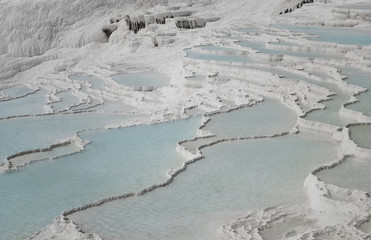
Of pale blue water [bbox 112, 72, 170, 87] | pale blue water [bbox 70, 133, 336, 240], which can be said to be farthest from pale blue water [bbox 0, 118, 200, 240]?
pale blue water [bbox 112, 72, 170, 87]

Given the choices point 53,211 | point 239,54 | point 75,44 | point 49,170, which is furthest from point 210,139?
point 75,44

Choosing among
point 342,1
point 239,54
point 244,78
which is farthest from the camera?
point 342,1

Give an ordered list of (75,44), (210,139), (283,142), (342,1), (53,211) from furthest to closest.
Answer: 1. (75,44)
2. (342,1)
3. (210,139)
4. (283,142)
5. (53,211)

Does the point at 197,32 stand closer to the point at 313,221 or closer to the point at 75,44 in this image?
the point at 75,44

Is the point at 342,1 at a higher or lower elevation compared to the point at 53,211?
higher

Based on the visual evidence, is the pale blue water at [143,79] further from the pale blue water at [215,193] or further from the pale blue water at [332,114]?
the pale blue water at [215,193]

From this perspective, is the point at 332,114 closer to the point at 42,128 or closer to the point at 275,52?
the point at 42,128
